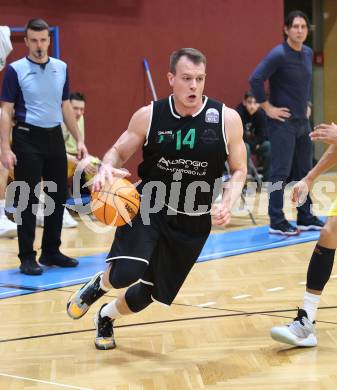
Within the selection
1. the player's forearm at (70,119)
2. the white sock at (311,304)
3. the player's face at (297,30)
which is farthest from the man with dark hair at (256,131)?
the white sock at (311,304)

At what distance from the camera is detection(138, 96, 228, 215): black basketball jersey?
184 inches

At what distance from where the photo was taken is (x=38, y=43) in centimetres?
689

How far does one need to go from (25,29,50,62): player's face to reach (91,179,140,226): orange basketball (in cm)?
271

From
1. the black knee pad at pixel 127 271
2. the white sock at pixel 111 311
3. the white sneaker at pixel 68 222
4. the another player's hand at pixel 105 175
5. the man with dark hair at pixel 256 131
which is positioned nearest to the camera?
the another player's hand at pixel 105 175

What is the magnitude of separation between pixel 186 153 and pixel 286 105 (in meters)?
4.22

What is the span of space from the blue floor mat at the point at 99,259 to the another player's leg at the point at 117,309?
1.65 m

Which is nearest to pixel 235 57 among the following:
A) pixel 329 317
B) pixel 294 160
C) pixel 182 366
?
pixel 294 160

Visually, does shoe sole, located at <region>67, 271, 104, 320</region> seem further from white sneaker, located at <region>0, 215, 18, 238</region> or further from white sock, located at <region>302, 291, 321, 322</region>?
white sneaker, located at <region>0, 215, 18, 238</region>

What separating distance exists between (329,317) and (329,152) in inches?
47.7

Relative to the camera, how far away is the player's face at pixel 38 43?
682 cm

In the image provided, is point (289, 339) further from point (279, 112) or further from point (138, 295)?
point (279, 112)

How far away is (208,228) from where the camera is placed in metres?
4.78

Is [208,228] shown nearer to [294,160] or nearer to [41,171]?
[41,171]

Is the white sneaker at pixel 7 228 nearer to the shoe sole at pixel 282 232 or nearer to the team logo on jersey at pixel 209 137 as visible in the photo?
the shoe sole at pixel 282 232
